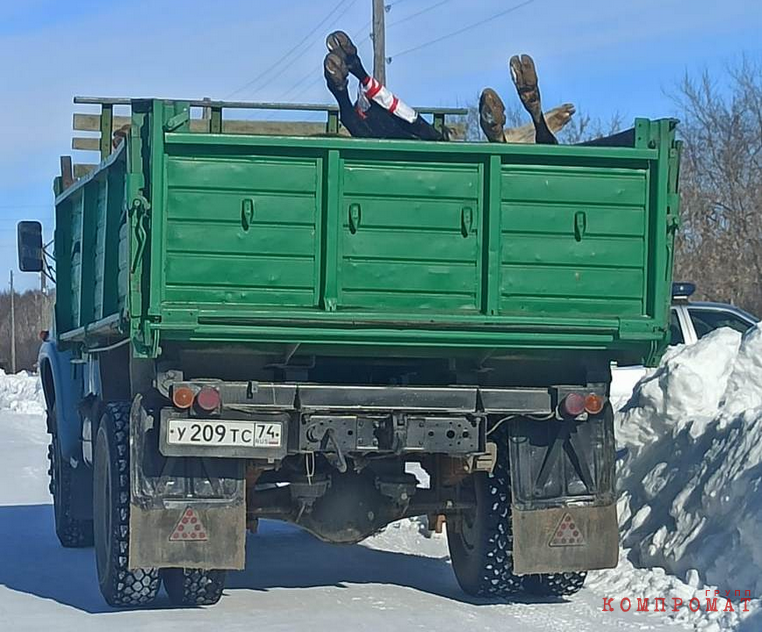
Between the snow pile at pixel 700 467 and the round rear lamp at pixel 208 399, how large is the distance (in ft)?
9.50

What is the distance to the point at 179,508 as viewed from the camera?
7848 millimetres

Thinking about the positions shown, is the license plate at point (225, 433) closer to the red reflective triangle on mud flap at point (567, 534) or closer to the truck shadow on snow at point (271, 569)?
the truck shadow on snow at point (271, 569)

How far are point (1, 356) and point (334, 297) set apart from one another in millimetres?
92053

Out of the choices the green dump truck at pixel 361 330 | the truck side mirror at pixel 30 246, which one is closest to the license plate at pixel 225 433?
the green dump truck at pixel 361 330

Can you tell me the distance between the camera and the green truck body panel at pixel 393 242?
7.45 metres

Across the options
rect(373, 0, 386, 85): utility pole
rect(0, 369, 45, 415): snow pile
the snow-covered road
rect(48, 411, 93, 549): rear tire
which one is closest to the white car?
the snow-covered road

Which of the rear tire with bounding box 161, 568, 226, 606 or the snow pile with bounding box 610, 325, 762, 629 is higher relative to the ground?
the snow pile with bounding box 610, 325, 762, 629

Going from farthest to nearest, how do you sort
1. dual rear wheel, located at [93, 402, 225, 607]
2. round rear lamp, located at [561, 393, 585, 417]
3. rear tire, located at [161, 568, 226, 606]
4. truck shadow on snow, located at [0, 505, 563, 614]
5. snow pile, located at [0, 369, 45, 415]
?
snow pile, located at [0, 369, 45, 415]
truck shadow on snow, located at [0, 505, 563, 614]
rear tire, located at [161, 568, 226, 606]
dual rear wheel, located at [93, 402, 225, 607]
round rear lamp, located at [561, 393, 585, 417]

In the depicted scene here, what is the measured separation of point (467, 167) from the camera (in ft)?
25.2

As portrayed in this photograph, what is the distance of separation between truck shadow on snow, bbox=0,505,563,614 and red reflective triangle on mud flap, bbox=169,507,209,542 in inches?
32.3

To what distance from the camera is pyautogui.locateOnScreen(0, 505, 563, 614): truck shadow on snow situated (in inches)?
360

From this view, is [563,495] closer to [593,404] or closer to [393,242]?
[593,404]

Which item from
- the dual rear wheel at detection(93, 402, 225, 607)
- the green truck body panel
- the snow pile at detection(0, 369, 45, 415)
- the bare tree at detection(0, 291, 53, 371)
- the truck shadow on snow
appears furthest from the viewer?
the bare tree at detection(0, 291, 53, 371)

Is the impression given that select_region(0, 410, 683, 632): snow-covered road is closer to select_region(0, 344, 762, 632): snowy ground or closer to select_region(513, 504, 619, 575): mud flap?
select_region(0, 344, 762, 632): snowy ground
